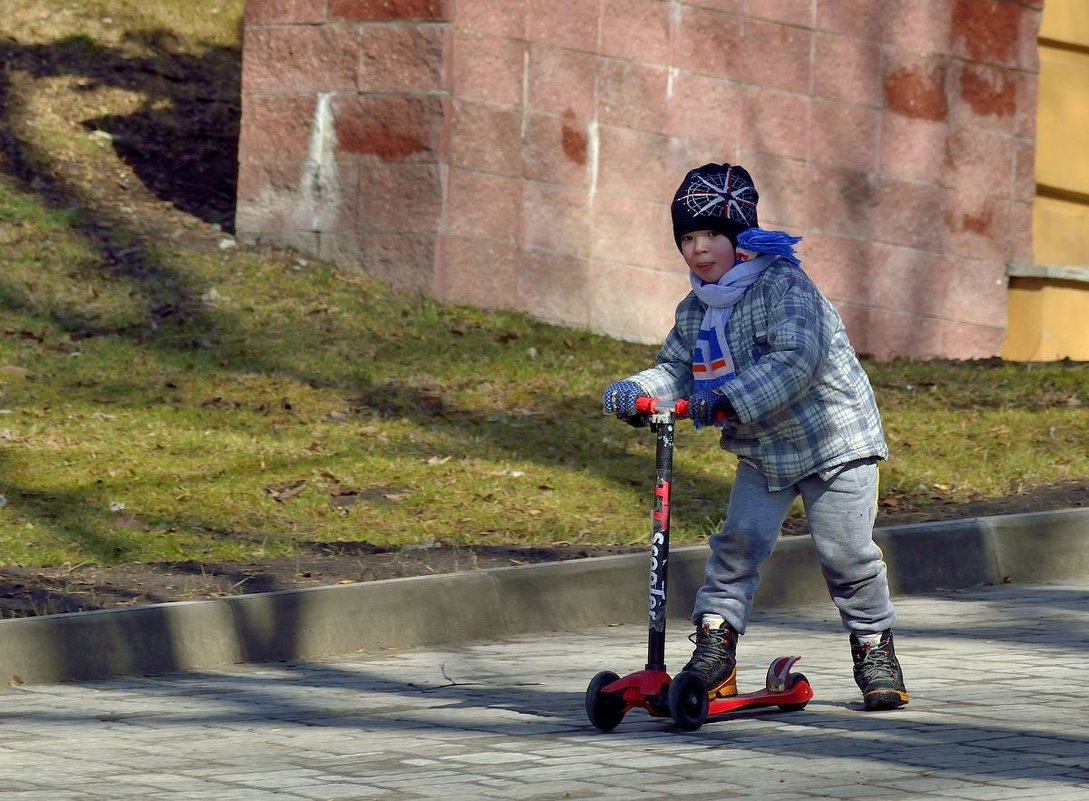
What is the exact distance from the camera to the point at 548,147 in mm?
12109

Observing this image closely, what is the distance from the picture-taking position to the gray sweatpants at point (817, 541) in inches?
A: 213

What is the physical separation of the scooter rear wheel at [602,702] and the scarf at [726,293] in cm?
86

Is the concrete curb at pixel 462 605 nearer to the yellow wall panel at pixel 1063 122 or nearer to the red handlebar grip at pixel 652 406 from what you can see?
the red handlebar grip at pixel 652 406

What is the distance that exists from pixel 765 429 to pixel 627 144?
725 cm

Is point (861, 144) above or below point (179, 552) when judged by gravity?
above

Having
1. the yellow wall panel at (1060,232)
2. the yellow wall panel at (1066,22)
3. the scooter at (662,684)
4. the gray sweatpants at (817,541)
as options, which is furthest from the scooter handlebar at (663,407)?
the yellow wall panel at (1066,22)

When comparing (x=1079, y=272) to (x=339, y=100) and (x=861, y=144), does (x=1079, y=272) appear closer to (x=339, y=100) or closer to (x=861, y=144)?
(x=861, y=144)

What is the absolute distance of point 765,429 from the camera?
5398mm

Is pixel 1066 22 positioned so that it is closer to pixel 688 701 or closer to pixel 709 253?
pixel 709 253

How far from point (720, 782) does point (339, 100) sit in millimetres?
8233

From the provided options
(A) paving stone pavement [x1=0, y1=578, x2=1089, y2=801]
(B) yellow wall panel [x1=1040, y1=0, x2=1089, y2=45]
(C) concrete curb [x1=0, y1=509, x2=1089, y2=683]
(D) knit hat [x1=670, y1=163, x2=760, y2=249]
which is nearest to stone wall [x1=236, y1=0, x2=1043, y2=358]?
(B) yellow wall panel [x1=1040, y1=0, x2=1089, y2=45]

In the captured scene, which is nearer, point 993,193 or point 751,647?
Result: point 751,647

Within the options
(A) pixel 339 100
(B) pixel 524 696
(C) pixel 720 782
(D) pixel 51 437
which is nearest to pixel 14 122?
(A) pixel 339 100

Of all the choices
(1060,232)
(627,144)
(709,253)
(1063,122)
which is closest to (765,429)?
(709,253)
